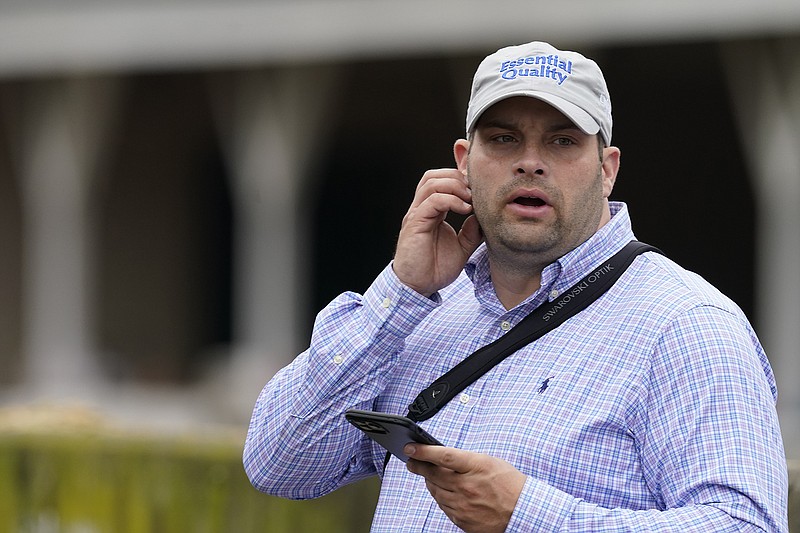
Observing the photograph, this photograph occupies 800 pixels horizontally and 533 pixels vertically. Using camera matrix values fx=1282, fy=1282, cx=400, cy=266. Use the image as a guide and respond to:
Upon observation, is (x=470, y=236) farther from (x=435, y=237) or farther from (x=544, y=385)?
(x=544, y=385)

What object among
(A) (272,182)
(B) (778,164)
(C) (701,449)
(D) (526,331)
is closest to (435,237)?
(D) (526,331)

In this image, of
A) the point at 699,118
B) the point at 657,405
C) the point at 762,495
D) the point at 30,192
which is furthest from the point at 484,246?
the point at 30,192

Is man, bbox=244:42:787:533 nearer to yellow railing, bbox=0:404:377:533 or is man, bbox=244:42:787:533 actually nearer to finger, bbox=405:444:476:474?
finger, bbox=405:444:476:474

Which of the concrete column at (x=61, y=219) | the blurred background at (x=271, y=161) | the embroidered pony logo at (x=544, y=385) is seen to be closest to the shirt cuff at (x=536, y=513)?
the embroidered pony logo at (x=544, y=385)

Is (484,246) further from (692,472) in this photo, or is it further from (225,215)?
(225,215)

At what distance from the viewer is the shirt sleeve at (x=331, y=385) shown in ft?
7.84

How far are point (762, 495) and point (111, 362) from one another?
553 inches

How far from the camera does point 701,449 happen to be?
1979mm

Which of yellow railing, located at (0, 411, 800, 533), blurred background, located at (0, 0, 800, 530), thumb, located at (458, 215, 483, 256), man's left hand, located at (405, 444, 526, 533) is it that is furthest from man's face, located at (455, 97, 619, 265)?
blurred background, located at (0, 0, 800, 530)

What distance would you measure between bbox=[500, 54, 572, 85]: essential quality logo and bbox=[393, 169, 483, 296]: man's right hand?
0.24 m

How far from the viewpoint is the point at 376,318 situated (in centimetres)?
240

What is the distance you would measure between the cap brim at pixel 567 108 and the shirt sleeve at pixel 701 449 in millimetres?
393

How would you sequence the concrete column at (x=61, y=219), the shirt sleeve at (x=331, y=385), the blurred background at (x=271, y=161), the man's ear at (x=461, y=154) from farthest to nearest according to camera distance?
the concrete column at (x=61, y=219) < the blurred background at (x=271, y=161) < the man's ear at (x=461, y=154) < the shirt sleeve at (x=331, y=385)

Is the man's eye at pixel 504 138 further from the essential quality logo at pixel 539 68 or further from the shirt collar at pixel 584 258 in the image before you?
the shirt collar at pixel 584 258
